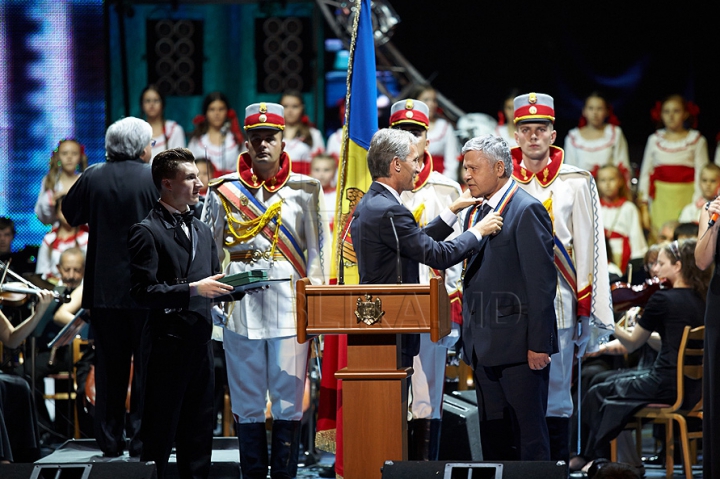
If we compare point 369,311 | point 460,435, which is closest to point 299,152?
point 460,435

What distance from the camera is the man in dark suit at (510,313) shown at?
3.79 metres

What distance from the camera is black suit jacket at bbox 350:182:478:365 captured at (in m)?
3.80

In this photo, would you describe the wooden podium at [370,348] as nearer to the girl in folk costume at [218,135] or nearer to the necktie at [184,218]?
the necktie at [184,218]

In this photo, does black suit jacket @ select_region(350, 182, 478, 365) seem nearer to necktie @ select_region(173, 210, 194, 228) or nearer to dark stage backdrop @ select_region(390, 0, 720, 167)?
necktie @ select_region(173, 210, 194, 228)

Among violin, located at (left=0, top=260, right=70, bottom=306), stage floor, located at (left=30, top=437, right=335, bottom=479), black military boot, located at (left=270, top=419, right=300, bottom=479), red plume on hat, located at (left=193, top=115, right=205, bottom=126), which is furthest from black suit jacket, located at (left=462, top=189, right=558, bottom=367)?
red plume on hat, located at (left=193, top=115, right=205, bottom=126)

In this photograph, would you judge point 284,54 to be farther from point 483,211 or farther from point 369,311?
point 369,311

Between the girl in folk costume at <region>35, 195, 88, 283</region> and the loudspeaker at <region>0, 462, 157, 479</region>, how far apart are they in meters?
3.70

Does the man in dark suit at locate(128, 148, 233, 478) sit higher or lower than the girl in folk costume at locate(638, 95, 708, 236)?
lower

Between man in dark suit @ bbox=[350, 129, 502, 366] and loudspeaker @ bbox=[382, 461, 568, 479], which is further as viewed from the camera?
man in dark suit @ bbox=[350, 129, 502, 366]

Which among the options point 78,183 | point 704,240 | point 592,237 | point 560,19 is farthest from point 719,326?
point 560,19

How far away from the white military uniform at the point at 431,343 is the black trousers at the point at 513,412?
2.62 ft

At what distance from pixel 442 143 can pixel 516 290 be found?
4489mm

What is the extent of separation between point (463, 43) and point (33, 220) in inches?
158

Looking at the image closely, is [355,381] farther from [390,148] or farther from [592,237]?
[592,237]
